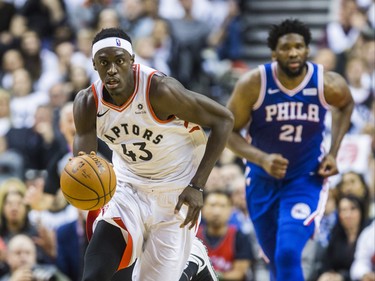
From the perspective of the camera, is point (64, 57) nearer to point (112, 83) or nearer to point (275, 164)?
point (275, 164)

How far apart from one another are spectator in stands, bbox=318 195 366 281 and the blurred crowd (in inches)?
0.5

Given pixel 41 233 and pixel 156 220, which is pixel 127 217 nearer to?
pixel 156 220

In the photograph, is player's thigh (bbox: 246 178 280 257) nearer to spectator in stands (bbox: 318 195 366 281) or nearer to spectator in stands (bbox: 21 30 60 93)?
spectator in stands (bbox: 318 195 366 281)

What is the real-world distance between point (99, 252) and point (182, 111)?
3.67 feet

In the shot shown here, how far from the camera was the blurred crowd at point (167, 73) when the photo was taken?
10008mm

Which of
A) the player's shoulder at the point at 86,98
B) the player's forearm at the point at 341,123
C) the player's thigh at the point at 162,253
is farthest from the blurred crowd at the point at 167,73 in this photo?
the player's shoulder at the point at 86,98

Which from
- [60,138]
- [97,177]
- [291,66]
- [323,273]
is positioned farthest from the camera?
[60,138]

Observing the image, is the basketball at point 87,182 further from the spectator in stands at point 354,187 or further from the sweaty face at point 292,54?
the spectator in stands at point 354,187

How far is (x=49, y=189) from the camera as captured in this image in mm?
10492

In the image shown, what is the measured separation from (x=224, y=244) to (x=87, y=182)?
401 cm

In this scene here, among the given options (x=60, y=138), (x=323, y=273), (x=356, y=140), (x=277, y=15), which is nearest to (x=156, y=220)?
(x=323, y=273)

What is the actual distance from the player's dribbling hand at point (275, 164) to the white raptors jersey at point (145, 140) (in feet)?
2.82

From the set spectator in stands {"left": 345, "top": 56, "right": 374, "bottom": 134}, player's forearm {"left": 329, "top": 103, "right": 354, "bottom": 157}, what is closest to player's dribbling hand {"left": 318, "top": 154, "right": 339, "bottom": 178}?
player's forearm {"left": 329, "top": 103, "right": 354, "bottom": 157}

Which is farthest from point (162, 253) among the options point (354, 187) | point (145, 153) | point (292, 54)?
point (354, 187)
